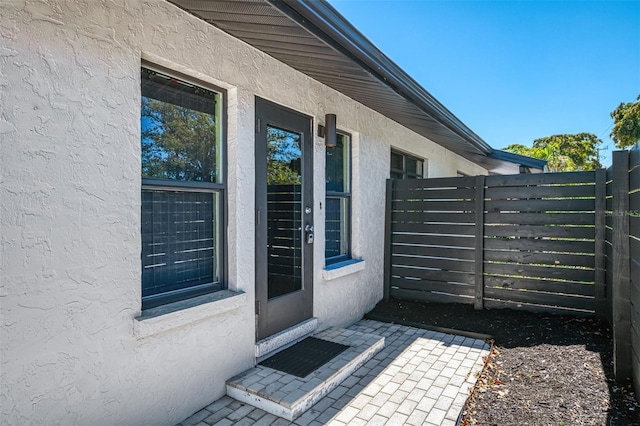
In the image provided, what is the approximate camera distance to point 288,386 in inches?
109

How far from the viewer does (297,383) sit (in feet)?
9.21

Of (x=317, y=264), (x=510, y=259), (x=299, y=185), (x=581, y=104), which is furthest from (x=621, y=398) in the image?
(x=581, y=104)

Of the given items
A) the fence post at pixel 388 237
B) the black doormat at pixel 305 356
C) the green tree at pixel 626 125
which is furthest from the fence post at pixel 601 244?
the green tree at pixel 626 125

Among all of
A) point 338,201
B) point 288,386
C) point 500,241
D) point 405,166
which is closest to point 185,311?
point 288,386

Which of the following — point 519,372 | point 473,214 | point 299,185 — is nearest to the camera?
point 519,372

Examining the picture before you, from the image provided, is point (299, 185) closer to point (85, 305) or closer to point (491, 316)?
point (85, 305)

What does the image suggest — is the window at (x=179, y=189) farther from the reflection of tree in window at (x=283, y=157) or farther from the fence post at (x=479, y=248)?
the fence post at (x=479, y=248)

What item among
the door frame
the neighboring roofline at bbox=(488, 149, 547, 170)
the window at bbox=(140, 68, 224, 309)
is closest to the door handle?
the door frame

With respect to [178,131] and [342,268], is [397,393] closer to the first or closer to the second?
[342,268]

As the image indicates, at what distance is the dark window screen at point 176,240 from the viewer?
2486 mm

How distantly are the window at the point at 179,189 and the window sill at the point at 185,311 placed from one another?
3.9 inches

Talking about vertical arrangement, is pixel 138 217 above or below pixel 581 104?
below

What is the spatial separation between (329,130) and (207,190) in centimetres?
178

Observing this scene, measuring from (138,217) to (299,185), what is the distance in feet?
5.92
